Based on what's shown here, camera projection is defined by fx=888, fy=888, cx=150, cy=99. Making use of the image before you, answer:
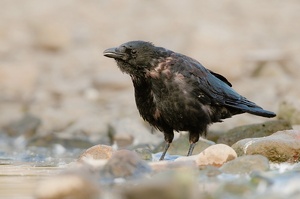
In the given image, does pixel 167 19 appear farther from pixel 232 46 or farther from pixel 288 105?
pixel 288 105

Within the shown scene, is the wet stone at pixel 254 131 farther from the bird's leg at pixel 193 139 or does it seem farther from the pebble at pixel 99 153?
the pebble at pixel 99 153

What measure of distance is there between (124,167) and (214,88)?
99.0 inches

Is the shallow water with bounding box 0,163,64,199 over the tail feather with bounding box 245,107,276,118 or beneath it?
beneath

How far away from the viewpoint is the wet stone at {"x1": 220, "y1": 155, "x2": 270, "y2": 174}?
7199mm

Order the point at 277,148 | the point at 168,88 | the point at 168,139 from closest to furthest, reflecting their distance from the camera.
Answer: the point at 277,148 → the point at 168,88 → the point at 168,139

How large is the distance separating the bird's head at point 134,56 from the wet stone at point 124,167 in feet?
6.33

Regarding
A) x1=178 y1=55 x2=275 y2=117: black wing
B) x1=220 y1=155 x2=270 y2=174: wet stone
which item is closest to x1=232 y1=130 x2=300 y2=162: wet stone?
x1=220 y1=155 x2=270 y2=174: wet stone

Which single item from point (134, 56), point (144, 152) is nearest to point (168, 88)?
point (134, 56)

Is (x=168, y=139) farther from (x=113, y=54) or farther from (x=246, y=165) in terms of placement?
(x=246, y=165)

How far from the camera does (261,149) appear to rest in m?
8.15

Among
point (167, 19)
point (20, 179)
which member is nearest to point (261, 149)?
point (20, 179)

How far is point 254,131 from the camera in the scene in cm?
1007

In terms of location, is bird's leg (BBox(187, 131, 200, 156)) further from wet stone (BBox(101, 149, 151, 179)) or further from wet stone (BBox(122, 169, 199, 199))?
wet stone (BBox(122, 169, 199, 199))

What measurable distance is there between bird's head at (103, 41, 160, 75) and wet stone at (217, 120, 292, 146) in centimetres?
176
